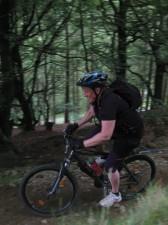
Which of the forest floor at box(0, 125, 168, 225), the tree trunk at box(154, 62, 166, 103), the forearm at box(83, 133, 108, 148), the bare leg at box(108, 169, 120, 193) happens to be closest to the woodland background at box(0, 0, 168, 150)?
the forest floor at box(0, 125, 168, 225)

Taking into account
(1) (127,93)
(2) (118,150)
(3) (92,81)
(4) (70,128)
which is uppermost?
(3) (92,81)

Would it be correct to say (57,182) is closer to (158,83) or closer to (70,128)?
(70,128)

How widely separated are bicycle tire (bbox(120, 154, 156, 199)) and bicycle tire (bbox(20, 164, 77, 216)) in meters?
0.82

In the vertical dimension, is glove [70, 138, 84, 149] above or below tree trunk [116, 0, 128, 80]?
below

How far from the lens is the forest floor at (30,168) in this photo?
5.57 m

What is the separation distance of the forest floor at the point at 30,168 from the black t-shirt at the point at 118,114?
3.25 ft

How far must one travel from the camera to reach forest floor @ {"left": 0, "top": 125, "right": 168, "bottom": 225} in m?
5.57

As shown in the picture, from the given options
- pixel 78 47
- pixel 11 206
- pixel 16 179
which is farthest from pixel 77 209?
pixel 78 47

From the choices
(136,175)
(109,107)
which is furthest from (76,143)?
(136,175)

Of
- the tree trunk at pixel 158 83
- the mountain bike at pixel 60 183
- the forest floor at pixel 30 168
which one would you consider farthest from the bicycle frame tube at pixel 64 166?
the tree trunk at pixel 158 83

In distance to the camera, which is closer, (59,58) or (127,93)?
(127,93)

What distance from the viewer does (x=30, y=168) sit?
7.56m

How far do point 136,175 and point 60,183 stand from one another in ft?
3.94

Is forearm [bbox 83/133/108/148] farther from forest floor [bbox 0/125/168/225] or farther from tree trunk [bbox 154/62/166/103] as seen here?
tree trunk [bbox 154/62/166/103]
